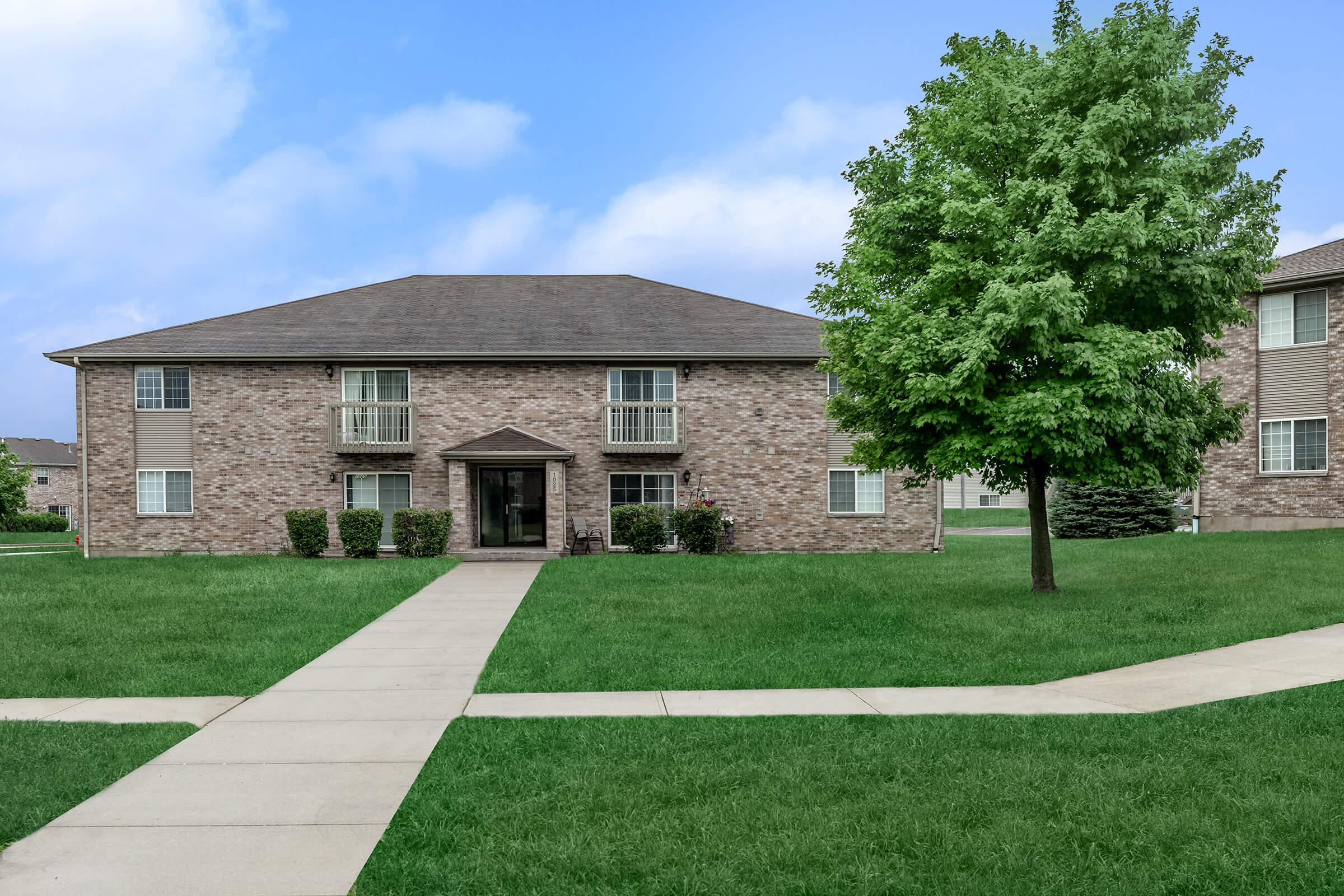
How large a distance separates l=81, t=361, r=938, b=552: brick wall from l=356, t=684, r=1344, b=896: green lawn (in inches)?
690

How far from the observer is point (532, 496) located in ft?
81.5

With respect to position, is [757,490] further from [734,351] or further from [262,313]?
[262,313]

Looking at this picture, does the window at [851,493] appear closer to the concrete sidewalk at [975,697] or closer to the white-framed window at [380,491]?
Answer: the white-framed window at [380,491]

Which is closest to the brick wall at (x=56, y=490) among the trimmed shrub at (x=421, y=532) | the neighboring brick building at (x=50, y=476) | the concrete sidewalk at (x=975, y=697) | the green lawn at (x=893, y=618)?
the neighboring brick building at (x=50, y=476)

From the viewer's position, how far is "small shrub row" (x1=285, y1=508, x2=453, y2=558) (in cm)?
2267

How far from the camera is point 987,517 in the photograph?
47.6 metres

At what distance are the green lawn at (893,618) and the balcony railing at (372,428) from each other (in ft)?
22.2

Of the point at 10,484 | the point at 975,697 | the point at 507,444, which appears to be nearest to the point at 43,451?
the point at 10,484

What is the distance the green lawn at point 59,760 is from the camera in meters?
4.98

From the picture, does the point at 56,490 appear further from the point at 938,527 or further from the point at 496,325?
the point at 938,527

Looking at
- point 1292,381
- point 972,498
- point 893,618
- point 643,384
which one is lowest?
point 972,498

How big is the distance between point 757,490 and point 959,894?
20.5 meters

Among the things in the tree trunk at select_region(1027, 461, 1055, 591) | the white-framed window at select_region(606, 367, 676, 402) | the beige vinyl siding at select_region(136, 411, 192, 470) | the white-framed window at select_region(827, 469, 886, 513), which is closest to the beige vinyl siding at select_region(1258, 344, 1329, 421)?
the white-framed window at select_region(827, 469, 886, 513)

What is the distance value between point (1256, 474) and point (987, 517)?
79.7ft
